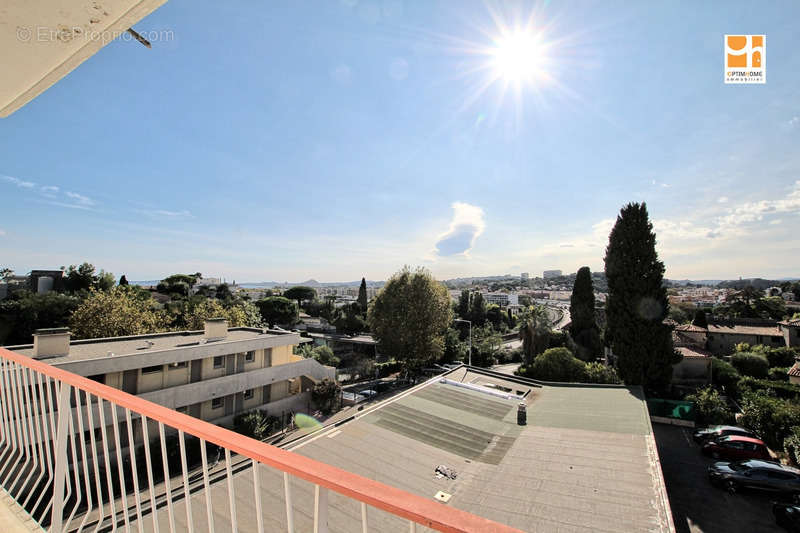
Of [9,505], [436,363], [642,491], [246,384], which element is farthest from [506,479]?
[436,363]

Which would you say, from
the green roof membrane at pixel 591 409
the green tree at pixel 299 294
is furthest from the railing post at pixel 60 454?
the green tree at pixel 299 294

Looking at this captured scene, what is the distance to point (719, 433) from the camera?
14484 mm

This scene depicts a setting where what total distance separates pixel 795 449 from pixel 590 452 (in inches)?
427

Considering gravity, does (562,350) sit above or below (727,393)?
above

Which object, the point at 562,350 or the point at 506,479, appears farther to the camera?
the point at 562,350

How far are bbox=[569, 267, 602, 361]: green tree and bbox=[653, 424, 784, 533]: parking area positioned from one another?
14.2m

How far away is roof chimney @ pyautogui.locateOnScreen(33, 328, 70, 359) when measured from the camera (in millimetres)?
11633

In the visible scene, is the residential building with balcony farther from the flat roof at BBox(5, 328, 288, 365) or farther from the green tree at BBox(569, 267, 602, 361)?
the green tree at BBox(569, 267, 602, 361)

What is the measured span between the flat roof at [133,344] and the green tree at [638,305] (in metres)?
19.1

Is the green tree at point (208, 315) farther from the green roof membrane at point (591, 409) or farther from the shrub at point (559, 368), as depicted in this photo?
the shrub at point (559, 368)

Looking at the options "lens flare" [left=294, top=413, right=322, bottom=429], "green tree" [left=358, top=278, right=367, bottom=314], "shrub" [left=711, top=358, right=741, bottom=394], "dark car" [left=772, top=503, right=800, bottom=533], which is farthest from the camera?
"green tree" [left=358, top=278, right=367, bottom=314]

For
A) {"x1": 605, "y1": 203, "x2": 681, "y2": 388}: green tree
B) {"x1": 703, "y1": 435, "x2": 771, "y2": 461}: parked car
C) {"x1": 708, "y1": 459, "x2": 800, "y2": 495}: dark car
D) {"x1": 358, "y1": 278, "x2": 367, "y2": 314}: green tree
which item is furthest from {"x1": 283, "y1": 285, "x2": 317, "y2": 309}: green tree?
{"x1": 708, "y1": 459, "x2": 800, "y2": 495}: dark car

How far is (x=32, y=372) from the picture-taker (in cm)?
242

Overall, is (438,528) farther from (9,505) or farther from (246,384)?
(246,384)
